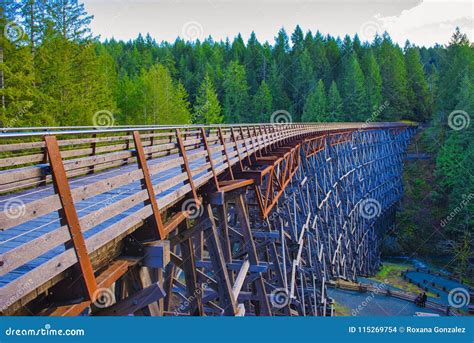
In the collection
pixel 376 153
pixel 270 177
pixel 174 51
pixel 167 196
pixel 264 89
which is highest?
pixel 174 51

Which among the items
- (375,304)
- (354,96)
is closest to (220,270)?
(375,304)

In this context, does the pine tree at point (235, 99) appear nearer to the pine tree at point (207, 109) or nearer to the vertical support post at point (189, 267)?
the pine tree at point (207, 109)

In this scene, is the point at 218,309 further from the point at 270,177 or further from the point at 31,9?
the point at 31,9

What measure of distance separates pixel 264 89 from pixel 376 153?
2521 centimetres

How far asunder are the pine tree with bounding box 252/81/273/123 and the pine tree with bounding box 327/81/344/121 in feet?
28.1

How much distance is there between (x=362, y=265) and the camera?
26.6 metres

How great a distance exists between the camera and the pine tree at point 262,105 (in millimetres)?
55875

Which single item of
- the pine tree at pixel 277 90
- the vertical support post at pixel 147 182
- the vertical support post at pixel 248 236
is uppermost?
the pine tree at pixel 277 90

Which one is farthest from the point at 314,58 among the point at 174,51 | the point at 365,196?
the point at 365,196

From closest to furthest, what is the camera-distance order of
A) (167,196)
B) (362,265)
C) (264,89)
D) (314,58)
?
1. (167,196)
2. (362,265)
3. (264,89)
4. (314,58)

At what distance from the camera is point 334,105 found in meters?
52.5

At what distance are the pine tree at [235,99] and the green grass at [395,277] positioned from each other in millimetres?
32244

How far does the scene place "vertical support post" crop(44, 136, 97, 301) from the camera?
2711 mm

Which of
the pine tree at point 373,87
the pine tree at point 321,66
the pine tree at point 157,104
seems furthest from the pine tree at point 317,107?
the pine tree at point 157,104
